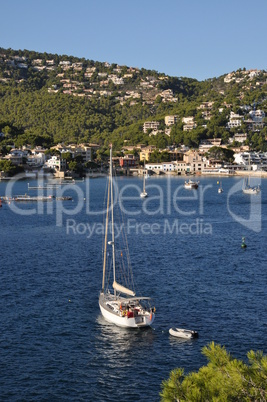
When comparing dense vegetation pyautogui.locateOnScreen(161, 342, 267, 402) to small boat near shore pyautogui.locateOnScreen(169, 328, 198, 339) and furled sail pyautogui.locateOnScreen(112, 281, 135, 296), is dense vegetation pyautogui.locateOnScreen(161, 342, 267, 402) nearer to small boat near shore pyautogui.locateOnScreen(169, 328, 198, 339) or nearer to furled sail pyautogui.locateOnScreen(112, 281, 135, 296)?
small boat near shore pyautogui.locateOnScreen(169, 328, 198, 339)

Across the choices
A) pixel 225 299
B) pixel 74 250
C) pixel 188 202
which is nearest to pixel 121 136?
pixel 188 202

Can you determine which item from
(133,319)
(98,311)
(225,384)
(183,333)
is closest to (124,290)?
(98,311)

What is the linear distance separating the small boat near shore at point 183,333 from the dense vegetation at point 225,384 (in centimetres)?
1123

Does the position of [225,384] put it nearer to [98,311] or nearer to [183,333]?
[183,333]

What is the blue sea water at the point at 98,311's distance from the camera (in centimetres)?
1977

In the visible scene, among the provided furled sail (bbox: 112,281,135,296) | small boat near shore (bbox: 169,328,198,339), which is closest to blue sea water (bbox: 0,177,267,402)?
small boat near shore (bbox: 169,328,198,339)

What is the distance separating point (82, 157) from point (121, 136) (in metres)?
54.9

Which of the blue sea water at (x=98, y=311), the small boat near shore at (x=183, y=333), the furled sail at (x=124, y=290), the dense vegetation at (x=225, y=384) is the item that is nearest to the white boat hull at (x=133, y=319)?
the blue sea water at (x=98, y=311)

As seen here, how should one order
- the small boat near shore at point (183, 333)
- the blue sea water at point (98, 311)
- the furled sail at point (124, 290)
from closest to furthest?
the blue sea water at point (98, 311), the small boat near shore at point (183, 333), the furled sail at point (124, 290)

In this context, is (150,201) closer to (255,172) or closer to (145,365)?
(145,365)

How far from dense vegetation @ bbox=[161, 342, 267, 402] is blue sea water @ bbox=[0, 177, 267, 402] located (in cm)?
780

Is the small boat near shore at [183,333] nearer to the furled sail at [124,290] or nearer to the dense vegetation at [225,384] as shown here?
the furled sail at [124,290]

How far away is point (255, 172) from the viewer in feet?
464

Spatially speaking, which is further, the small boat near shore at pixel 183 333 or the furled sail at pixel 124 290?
the furled sail at pixel 124 290
